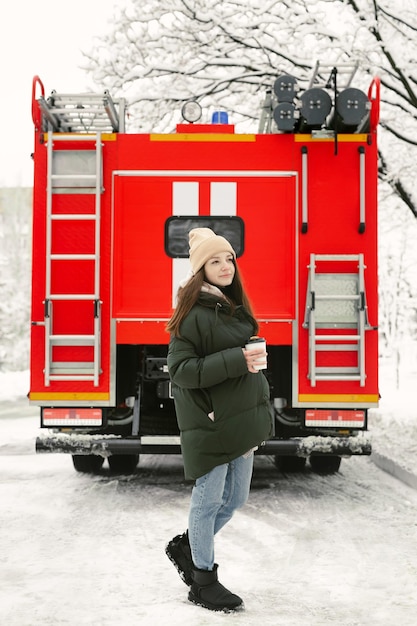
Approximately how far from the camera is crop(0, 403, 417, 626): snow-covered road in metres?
3.82

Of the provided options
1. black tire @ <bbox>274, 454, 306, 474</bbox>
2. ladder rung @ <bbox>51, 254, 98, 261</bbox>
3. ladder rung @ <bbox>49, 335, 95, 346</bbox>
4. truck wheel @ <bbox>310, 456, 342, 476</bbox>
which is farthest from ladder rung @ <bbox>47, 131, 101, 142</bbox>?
truck wheel @ <bbox>310, 456, 342, 476</bbox>

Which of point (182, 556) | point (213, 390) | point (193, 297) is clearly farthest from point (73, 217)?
point (182, 556)

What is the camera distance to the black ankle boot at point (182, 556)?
398cm

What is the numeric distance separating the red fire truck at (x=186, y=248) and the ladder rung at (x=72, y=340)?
0.01m

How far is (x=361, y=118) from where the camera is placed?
629 centimetres

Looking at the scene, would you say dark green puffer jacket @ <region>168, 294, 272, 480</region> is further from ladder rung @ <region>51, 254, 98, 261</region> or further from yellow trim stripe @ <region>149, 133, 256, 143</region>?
yellow trim stripe @ <region>149, 133, 256, 143</region>

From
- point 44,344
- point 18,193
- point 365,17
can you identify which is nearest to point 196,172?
point 44,344

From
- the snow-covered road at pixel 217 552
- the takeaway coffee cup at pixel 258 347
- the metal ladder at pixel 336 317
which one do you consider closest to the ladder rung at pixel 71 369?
the snow-covered road at pixel 217 552

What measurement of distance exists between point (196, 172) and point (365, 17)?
4.80m

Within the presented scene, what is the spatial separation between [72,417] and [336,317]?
7.66 ft

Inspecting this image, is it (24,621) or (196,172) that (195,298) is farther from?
(196,172)

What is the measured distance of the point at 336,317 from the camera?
253 inches

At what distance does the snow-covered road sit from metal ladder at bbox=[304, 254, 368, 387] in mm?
1119

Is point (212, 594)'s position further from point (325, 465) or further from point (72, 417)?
point (325, 465)
